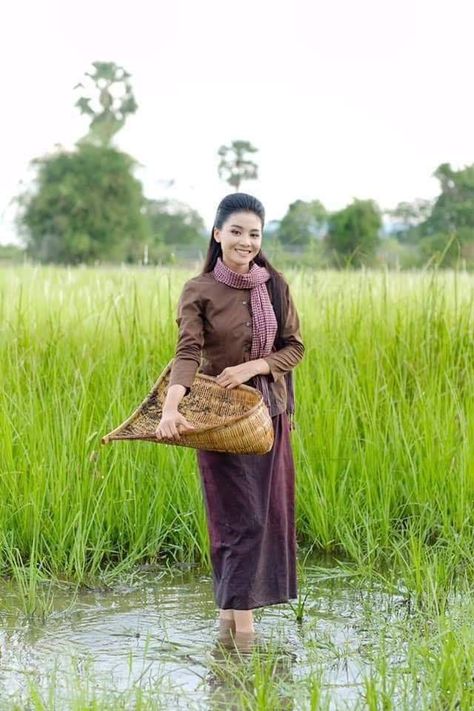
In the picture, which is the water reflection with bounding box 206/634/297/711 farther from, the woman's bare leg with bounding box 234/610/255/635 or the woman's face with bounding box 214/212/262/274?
the woman's face with bounding box 214/212/262/274

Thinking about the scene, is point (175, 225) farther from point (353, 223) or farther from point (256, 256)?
point (256, 256)

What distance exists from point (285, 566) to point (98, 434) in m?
1.52

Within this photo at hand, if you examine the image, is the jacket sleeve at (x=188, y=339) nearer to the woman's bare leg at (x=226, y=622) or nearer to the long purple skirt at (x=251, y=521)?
the long purple skirt at (x=251, y=521)

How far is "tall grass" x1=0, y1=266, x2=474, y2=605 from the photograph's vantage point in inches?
201

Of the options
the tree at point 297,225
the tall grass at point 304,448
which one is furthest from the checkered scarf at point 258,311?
the tree at point 297,225

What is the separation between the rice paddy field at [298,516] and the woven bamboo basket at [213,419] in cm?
67

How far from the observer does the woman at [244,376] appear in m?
3.95

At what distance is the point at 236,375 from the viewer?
3.91 metres

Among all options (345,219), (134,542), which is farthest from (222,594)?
(345,219)

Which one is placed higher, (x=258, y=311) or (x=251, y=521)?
(x=258, y=311)

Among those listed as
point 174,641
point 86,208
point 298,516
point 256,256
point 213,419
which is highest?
point 86,208

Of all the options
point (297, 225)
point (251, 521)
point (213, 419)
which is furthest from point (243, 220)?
point (297, 225)

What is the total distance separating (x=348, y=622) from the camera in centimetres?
431

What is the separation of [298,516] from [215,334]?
1.75m
